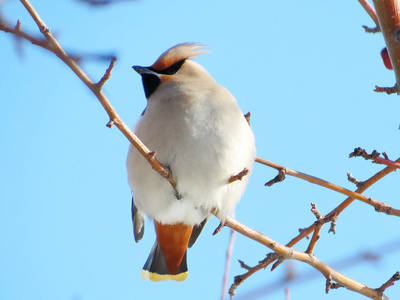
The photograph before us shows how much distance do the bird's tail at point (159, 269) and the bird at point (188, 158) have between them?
111 mm

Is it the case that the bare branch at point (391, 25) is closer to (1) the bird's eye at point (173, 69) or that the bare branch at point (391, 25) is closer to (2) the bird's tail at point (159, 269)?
(1) the bird's eye at point (173, 69)

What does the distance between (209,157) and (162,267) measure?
109 cm

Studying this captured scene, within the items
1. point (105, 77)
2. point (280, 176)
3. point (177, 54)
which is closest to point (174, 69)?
point (177, 54)

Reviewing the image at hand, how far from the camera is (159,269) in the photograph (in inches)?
157

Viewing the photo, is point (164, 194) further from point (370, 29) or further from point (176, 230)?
point (370, 29)

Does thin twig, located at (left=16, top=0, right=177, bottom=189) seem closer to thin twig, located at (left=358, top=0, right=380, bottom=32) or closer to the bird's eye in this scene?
thin twig, located at (left=358, top=0, right=380, bottom=32)

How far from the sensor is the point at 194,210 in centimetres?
348

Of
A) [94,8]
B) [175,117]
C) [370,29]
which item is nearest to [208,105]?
[175,117]

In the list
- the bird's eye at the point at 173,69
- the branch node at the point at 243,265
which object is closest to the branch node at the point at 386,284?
the branch node at the point at 243,265

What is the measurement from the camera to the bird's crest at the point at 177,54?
4.11m

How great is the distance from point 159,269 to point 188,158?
112 centimetres

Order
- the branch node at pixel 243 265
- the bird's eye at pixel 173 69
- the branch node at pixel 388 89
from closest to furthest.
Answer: the branch node at pixel 388 89, the branch node at pixel 243 265, the bird's eye at pixel 173 69

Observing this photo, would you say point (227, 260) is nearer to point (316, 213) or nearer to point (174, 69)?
point (316, 213)

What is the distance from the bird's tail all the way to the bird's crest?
3.87ft
